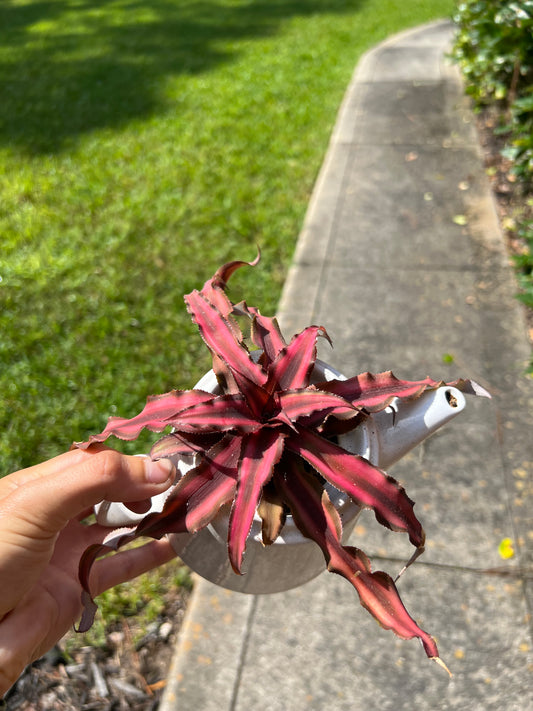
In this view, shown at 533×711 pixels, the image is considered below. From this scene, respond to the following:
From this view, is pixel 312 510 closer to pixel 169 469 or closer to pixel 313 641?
pixel 169 469

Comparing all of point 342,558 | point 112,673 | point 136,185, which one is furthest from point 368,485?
point 136,185

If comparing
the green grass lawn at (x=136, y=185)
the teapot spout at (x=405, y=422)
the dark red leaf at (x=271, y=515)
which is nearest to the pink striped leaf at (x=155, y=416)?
the dark red leaf at (x=271, y=515)

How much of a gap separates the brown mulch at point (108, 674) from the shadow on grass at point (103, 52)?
161 inches

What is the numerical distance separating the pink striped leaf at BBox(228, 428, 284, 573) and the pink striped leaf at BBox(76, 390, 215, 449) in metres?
0.15

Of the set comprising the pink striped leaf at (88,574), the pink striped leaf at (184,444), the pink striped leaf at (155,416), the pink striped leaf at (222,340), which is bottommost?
the pink striped leaf at (88,574)

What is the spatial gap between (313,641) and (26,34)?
27.2ft

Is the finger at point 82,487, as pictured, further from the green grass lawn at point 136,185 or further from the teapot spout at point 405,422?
the green grass lawn at point 136,185

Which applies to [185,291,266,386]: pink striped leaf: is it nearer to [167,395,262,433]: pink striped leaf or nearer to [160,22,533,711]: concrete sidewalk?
[167,395,262,433]: pink striped leaf

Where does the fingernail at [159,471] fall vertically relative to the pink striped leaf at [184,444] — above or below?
below

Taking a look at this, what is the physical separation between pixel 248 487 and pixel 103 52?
717 cm

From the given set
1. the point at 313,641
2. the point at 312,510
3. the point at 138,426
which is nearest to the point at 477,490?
the point at 313,641

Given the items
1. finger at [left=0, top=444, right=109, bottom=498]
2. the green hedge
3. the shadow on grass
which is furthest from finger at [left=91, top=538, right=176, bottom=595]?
the shadow on grass

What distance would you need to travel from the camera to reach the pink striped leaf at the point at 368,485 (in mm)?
1066

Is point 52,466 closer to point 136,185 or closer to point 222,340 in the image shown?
point 222,340
